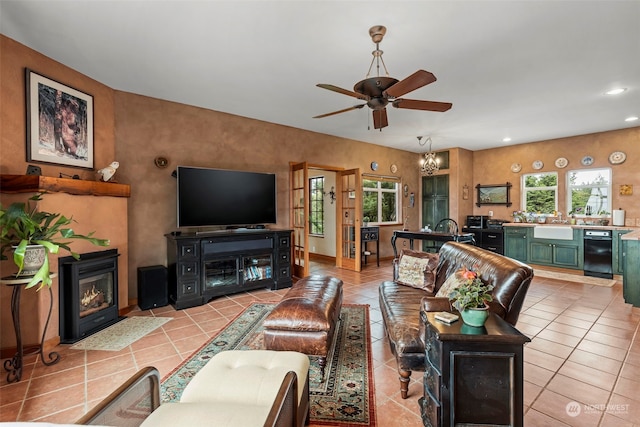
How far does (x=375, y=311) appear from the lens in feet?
11.8

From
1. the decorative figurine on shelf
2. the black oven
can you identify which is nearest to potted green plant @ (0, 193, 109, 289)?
the decorative figurine on shelf

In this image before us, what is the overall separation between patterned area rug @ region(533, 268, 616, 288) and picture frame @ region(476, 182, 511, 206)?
1.78m

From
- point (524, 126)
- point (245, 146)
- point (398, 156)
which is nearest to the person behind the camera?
point (245, 146)

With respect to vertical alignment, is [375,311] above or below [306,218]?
below

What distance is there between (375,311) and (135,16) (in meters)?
3.74

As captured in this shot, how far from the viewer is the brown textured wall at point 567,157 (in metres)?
5.31

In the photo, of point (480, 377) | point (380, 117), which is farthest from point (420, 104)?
point (480, 377)

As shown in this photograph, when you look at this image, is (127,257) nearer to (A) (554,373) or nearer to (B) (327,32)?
(B) (327,32)

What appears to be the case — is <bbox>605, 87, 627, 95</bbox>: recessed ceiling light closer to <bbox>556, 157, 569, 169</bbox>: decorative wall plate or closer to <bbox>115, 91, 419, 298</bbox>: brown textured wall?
<bbox>556, 157, 569, 169</bbox>: decorative wall plate

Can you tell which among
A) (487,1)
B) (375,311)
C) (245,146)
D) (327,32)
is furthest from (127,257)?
(487,1)

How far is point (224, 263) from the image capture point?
4.15m

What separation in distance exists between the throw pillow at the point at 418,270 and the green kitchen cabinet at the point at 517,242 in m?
4.14

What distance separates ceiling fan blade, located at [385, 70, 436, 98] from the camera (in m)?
2.10

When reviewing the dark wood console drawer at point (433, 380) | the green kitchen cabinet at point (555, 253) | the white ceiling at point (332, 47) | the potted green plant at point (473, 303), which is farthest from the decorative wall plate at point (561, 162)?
→ the dark wood console drawer at point (433, 380)
